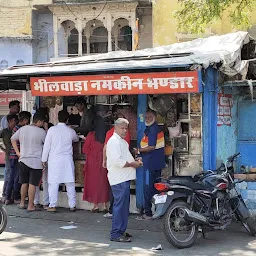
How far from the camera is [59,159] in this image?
8.33 m

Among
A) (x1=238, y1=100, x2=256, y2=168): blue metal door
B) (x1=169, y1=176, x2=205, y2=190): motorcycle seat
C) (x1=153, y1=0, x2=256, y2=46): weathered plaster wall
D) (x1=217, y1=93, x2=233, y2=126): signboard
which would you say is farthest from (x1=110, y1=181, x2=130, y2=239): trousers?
(x1=153, y1=0, x2=256, y2=46): weathered plaster wall

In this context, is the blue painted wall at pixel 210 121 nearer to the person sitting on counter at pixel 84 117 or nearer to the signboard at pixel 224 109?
the signboard at pixel 224 109

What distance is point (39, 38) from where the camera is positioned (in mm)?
24500

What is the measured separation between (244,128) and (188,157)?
3.68ft

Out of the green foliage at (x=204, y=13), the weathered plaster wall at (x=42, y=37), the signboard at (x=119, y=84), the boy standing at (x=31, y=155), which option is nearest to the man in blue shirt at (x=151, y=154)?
the signboard at (x=119, y=84)

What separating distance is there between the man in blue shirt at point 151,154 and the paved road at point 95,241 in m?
0.49

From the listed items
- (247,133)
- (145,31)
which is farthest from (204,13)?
(145,31)

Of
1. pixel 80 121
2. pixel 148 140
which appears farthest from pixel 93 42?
pixel 148 140

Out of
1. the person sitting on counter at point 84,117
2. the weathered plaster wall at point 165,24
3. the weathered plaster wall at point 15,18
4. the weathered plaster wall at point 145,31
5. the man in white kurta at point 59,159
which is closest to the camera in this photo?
the man in white kurta at point 59,159

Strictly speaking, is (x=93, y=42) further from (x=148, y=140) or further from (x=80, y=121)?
(x=148, y=140)

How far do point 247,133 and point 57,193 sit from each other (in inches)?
135

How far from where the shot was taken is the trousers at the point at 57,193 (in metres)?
8.35

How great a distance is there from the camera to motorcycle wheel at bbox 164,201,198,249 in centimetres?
616

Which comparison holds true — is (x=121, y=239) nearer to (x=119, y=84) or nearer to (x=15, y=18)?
(x=119, y=84)
